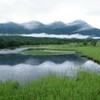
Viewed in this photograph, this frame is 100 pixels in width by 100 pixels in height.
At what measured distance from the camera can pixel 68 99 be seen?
11359 mm

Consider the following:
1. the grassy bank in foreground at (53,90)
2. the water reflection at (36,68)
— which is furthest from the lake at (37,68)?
the grassy bank in foreground at (53,90)

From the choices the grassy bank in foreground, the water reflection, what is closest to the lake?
the water reflection

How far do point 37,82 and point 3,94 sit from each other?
8.18ft

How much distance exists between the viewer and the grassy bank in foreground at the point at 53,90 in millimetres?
11617

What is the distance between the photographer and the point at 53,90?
41.7ft

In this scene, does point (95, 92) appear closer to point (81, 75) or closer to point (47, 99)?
point (47, 99)

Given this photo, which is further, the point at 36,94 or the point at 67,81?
the point at 67,81

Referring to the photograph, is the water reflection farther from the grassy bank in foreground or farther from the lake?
the grassy bank in foreground

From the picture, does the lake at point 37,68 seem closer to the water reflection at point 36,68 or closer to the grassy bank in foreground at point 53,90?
the water reflection at point 36,68

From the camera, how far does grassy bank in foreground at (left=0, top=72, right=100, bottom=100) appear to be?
11617 mm

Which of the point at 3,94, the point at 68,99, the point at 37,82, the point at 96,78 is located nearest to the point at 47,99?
the point at 68,99

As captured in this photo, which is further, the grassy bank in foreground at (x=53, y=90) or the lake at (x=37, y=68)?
the lake at (x=37, y=68)

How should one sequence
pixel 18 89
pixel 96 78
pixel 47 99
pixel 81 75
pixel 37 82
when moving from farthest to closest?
pixel 81 75
pixel 96 78
pixel 37 82
pixel 18 89
pixel 47 99

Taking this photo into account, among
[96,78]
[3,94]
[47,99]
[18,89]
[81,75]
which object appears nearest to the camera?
[47,99]
